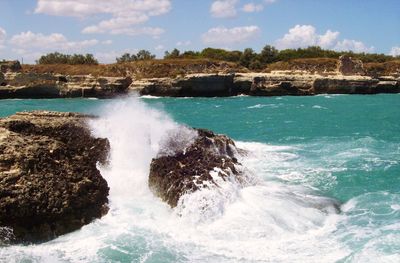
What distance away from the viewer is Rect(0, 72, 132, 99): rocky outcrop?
236 feet

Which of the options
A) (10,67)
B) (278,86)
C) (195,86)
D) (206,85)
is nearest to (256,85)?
(278,86)

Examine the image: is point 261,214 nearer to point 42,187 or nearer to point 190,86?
point 42,187

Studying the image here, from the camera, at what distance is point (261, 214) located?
13.7 m

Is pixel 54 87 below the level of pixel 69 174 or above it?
below

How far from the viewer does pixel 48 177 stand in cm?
1316

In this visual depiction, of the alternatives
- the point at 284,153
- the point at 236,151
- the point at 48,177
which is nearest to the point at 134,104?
the point at 236,151

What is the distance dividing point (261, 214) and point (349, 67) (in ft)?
241

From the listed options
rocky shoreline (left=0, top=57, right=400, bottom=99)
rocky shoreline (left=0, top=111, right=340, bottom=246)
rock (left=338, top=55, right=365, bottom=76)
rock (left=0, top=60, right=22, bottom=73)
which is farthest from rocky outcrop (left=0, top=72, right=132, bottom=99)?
rocky shoreline (left=0, top=111, right=340, bottom=246)

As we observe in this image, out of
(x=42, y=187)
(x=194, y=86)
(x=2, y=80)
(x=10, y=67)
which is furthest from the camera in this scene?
(x=10, y=67)

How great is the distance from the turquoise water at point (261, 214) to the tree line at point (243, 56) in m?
74.4

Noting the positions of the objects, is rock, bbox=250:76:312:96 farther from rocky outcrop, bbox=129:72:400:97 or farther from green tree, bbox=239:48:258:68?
green tree, bbox=239:48:258:68

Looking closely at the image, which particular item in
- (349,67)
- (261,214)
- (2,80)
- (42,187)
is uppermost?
(349,67)

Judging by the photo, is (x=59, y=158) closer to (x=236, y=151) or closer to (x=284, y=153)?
(x=236, y=151)

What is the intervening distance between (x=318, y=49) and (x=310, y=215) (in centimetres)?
10180
